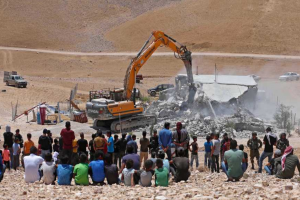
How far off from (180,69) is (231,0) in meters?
30.4

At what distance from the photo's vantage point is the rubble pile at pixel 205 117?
1028 inches

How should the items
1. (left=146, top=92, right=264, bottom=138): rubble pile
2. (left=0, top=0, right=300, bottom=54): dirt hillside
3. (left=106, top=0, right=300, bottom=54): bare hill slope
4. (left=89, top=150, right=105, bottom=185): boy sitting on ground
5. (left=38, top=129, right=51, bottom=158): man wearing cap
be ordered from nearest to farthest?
(left=89, top=150, right=105, bottom=185): boy sitting on ground
(left=38, top=129, right=51, bottom=158): man wearing cap
(left=146, top=92, right=264, bottom=138): rubble pile
(left=106, top=0, right=300, bottom=54): bare hill slope
(left=0, top=0, right=300, bottom=54): dirt hillside

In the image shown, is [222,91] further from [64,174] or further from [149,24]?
[149,24]

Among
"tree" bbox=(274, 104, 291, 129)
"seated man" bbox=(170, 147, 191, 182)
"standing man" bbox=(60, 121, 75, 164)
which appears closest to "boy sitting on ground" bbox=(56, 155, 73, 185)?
"seated man" bbox=(170, 147, 191, 182)

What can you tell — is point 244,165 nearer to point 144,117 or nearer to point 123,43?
point 144,117

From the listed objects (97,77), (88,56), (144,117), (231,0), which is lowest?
(144,117)

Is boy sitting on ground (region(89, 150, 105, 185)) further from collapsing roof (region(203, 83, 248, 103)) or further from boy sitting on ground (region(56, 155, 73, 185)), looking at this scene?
collapsing roof (region(203, 83, 248, 103))

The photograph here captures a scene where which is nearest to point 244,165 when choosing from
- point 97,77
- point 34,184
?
point 34,184

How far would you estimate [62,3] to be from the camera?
310 feet

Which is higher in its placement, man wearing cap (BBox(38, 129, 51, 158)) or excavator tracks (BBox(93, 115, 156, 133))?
excavator tracks (BBox(93, 115, 156, 133))

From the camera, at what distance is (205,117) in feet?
→ 89.6

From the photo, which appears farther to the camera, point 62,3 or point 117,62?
point 62,3

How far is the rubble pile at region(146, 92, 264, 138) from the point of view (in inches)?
1028

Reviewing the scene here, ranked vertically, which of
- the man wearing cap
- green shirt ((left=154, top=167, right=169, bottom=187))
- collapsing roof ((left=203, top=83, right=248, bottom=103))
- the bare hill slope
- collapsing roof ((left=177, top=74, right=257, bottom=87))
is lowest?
A: green shirt ((left=154, top=167, right=169, bottom=187))
